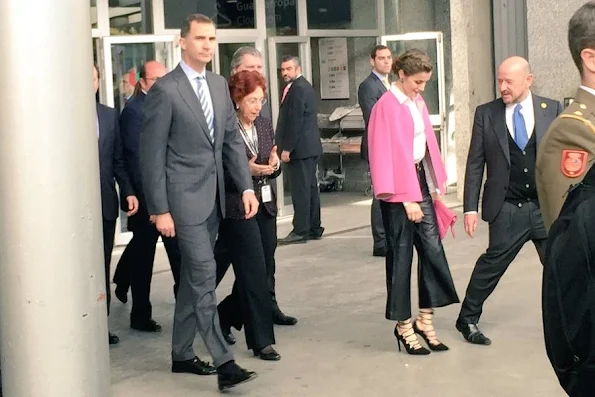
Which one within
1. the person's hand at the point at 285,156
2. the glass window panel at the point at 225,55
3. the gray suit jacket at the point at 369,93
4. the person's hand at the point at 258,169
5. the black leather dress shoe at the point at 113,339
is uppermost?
the glass window panel at the point at 225,55

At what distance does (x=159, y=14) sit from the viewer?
487 inches

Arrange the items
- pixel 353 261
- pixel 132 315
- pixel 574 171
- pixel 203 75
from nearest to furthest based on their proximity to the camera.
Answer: pixel 574 171 < pixel 203 75 < pixel 132 315 < pixel 353 261

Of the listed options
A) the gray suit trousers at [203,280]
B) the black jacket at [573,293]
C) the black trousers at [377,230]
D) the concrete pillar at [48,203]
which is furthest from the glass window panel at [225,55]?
the black jacket at [573,293]

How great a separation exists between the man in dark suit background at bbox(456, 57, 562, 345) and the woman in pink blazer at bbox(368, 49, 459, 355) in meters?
0.31

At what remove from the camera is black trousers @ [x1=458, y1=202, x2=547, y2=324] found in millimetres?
6699

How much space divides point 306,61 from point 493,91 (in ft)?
8.11

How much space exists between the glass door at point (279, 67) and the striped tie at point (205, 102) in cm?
753

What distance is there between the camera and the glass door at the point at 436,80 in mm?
15805

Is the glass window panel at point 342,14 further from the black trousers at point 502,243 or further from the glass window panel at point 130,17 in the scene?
the black trousers at point 502,243

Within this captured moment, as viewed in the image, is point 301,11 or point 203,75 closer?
point 203,75

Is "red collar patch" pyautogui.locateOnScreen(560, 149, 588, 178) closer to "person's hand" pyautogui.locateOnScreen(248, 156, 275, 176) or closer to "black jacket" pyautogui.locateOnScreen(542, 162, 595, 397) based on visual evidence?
"black jacket" pyautogui.locateOnScreen(542, 162, 595, 397)

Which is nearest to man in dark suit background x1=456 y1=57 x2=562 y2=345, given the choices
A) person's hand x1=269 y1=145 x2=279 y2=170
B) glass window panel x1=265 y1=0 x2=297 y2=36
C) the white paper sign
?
person's hand x1=269 y1=145 x2=279 y2=170

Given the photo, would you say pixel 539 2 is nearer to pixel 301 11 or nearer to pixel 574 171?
pixel 301 11

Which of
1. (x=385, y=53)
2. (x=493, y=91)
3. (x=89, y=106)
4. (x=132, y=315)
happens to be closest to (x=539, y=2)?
(x=493, y=91)
